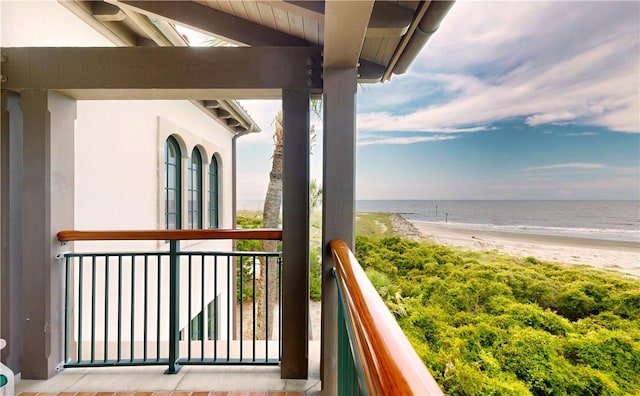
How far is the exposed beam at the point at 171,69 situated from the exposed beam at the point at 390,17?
520 millimetres

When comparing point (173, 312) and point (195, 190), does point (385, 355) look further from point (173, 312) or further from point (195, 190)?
point (195, 190)

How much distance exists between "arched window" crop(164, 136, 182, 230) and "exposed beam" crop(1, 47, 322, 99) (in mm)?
2176

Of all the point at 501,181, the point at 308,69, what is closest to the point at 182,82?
the point at 308,69

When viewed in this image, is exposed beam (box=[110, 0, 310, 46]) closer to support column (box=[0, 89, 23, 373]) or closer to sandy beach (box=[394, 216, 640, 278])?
support column (box=[0, 89, 23, 373])

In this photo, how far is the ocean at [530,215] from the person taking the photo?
576 centimetres

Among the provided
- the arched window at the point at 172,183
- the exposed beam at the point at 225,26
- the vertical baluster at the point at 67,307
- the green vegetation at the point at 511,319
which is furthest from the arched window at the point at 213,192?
the green vegetation at the point at 511,319

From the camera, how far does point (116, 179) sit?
332 cm

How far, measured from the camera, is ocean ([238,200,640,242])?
576 cm

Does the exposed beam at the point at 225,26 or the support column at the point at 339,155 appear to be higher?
the exposed beam at the point at 225,26

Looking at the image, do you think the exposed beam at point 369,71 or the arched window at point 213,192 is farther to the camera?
the arched window at point 213,192

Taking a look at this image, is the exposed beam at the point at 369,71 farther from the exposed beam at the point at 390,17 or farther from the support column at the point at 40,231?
the support column at the point at 40,231

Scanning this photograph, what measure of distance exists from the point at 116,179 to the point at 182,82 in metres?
1.68

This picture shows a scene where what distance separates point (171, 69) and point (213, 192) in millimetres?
4200

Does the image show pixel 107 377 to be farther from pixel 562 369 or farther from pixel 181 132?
pixel 562 369
